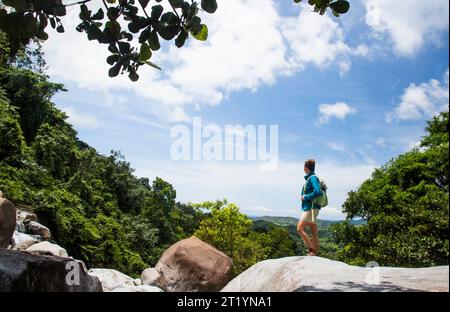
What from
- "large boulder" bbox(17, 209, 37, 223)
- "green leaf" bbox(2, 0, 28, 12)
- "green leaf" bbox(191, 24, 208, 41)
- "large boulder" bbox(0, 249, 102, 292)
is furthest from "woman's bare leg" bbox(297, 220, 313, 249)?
"large boulder" bbox(17, 209, 37, 223)

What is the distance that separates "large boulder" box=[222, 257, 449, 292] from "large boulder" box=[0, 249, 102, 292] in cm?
316

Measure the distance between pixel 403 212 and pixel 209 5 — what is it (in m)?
19.1

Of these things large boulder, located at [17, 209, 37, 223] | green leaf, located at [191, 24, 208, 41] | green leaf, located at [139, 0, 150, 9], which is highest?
green leaf, located at [139, 0, 150, 9]

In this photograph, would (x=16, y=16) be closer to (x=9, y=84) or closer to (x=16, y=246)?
(x=16, y=246)

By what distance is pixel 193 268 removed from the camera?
57.9 ft

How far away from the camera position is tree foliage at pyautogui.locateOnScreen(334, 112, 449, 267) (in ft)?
50.0

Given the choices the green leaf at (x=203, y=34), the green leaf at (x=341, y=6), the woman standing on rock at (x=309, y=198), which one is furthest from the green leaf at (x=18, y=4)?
the woman standing on rock at (x=309, y=198)

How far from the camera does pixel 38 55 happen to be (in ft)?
111

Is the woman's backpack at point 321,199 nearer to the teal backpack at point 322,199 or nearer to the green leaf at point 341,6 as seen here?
the teal backpack at point 322,199

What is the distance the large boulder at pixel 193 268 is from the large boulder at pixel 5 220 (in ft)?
26.5

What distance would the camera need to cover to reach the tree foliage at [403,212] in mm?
15242

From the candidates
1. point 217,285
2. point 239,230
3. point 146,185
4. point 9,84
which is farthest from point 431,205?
point 146,185

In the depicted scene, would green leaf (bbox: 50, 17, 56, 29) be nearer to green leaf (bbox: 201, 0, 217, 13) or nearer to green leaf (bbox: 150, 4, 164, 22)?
green leaf (bbox: 150, 4, 164, 22)
